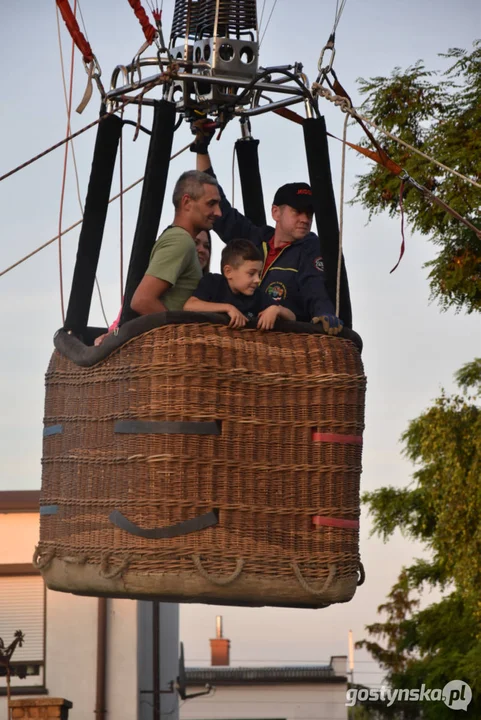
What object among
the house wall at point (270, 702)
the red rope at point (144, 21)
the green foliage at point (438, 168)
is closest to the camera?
the red rope at point (144, 21)

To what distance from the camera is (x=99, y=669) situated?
38.9ft

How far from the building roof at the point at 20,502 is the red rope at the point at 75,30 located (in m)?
7.78

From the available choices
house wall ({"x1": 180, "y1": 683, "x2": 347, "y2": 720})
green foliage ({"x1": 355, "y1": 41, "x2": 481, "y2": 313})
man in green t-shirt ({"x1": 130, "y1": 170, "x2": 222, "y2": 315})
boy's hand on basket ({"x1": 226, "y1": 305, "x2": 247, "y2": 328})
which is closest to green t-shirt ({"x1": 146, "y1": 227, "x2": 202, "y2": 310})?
man in green t-shirt ({"x1": 130, "y1": 170, "x2": 222, "y2": 315})

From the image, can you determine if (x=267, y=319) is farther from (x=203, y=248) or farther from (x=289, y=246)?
(x=203, y=248)

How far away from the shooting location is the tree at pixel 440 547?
11562 mm

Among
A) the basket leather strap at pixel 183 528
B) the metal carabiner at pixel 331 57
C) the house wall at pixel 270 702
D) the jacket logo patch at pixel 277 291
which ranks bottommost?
the basket leather strap at pixel 183 528

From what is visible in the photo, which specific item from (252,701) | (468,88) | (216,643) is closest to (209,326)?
(468,88)

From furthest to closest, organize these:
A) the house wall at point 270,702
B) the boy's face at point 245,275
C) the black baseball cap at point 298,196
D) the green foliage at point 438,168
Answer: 1. the house wall at point 270,702
2. the green foliage at point 438,168
3. the black baseball cap at point 298,196
4. the boy's face at point 245,275

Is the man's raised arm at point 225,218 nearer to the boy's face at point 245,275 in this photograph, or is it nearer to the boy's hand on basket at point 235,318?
the boy's face at point 245,275

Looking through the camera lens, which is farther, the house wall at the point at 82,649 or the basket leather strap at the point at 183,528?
→ the house wall at the point at 82,649

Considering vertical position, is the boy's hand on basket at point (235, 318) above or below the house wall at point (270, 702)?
above

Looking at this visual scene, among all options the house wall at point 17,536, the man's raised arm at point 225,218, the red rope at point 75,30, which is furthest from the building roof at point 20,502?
the red rope at point 75,30

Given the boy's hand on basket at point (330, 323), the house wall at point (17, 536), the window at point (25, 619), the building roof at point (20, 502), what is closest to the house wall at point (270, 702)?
the window at point (25, 619)

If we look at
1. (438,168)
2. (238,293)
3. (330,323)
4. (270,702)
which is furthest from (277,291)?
(270,702)
